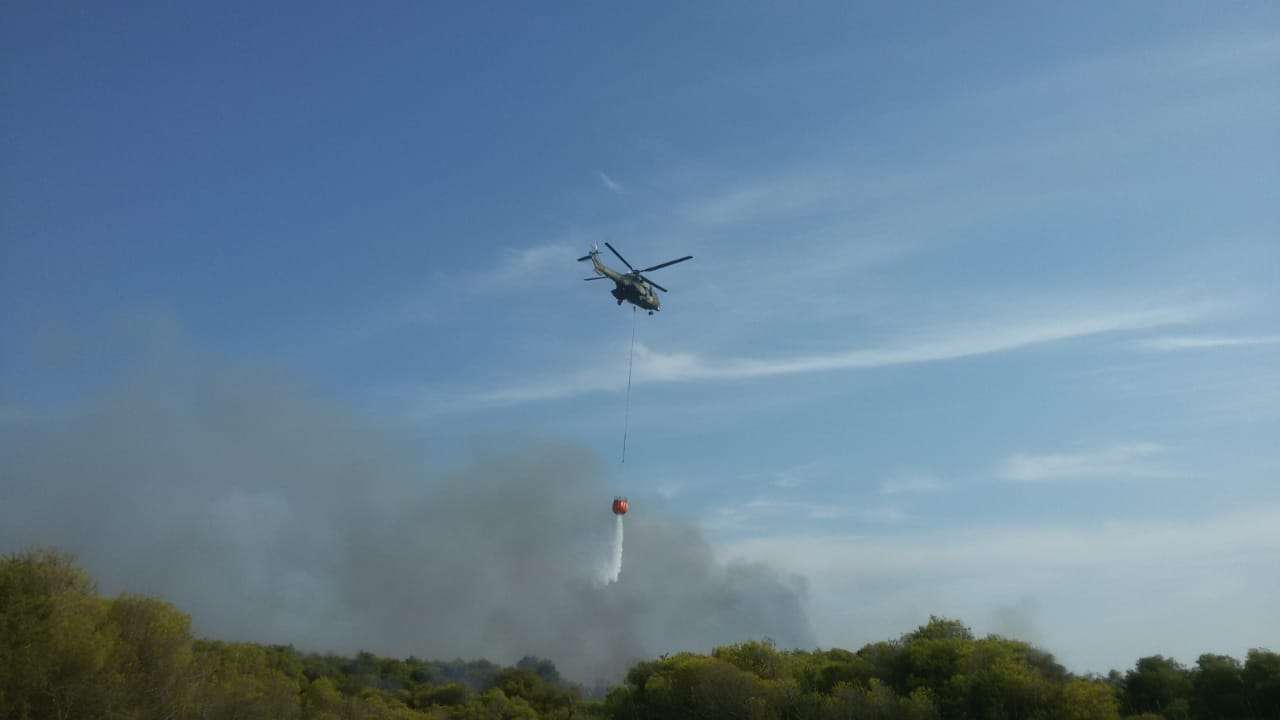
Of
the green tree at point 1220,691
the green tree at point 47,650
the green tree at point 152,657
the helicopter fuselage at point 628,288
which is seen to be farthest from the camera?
the helicopter fuselage at point 628,288

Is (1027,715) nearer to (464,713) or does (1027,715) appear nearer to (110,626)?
(110,626)

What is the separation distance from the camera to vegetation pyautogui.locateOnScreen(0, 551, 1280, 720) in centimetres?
3397

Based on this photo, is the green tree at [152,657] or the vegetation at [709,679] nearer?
the vegetation at [709,679]

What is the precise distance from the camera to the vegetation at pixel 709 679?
33969mm

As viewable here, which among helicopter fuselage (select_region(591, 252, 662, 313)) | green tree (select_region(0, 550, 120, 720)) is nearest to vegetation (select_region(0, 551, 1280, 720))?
green tree (select_region(0, 550, 120, 720))

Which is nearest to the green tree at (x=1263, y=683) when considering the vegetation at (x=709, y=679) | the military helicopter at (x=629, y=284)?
the vegetation at (x=709, y=679)

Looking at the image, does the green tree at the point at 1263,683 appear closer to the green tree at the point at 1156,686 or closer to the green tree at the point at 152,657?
the green tree at the point at 1156,686

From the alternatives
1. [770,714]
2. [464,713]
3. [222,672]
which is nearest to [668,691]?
[770,714]

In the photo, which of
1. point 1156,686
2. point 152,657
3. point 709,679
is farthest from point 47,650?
point 1156,686

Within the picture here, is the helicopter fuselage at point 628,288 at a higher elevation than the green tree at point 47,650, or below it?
higher

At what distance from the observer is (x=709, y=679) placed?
151 ft

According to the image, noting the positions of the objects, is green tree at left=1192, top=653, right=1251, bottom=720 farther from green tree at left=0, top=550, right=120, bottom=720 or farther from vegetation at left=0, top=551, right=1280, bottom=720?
green tree at left=0, top=550, right=120, bottom=720

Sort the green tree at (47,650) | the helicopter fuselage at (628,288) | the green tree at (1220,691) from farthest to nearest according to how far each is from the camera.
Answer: the helicopter fuselage at (628,288) → the green tree at (1220,691) → the green tree at (47,650)

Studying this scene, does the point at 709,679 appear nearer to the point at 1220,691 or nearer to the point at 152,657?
the point at 1220,691
